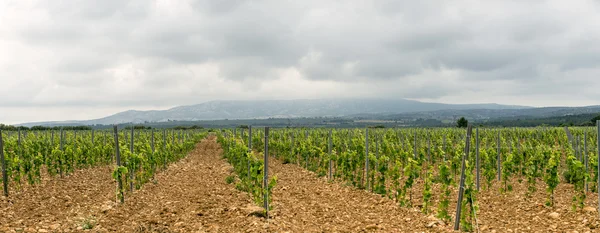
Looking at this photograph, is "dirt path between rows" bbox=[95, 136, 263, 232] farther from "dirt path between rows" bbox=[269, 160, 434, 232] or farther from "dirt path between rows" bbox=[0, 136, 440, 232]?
"dirt path between rows" bbox=[269, 160, 434, 232]

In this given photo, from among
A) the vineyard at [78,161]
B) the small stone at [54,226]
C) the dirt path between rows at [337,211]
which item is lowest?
the dirt path between rows at [337,211]

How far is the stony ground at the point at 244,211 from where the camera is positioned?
284 inches

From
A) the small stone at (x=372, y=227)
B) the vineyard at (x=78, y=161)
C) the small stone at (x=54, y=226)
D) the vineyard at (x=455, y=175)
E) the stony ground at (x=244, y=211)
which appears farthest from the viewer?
the vineyard at (x=78, y=161)

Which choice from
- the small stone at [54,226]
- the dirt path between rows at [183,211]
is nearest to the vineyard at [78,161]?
the dirt path between rows at [183,211]

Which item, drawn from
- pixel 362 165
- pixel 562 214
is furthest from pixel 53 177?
pixel 562 214

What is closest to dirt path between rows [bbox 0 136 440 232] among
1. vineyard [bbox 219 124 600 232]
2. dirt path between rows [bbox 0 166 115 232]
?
dirt path between rows [bbox 0 166 115 232]

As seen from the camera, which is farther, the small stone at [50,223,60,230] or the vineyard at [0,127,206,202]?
the vineyard at [0,127,206,202]

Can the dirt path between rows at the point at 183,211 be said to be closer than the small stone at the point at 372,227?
No

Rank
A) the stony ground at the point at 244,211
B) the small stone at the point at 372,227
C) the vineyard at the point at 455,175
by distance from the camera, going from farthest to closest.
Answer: the vineyard at the point at 455,175 → the stony ground at the point at 244,211 → the small stone at the point at 372,227

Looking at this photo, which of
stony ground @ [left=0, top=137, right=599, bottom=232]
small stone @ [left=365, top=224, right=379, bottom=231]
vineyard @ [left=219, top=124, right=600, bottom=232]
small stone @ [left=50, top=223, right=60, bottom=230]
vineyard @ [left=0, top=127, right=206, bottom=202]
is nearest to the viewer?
small stone @ [left=50, top=223, right=60, bottom=230]

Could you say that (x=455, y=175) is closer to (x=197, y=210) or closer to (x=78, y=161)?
(x=197, y=210)

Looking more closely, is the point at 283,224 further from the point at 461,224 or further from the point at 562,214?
the point at 562,214

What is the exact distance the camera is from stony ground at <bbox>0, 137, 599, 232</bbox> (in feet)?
23.7

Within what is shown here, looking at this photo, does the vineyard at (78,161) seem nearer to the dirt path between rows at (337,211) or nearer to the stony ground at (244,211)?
the stony ground at (244,211)
